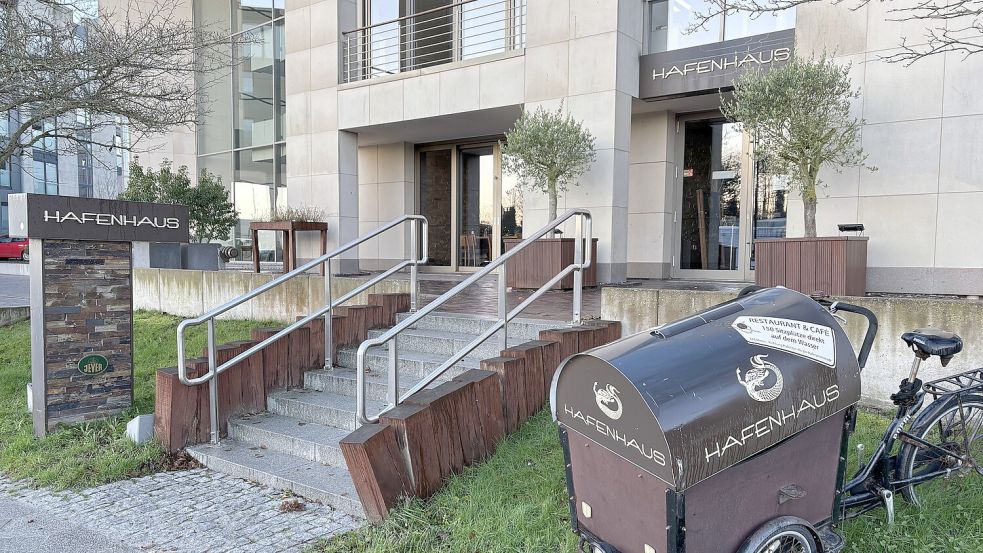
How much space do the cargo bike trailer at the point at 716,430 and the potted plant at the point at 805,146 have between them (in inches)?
165

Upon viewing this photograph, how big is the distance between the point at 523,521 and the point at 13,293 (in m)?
14.7

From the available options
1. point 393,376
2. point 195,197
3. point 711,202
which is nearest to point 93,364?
point 393,376

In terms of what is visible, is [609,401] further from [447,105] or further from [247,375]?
[447,105]

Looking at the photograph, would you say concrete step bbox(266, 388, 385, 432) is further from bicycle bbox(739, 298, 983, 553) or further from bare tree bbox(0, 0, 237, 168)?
bare tree bbox(0, 0, 237, 168)

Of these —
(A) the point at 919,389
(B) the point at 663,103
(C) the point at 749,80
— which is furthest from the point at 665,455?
(B) the point at 663,103

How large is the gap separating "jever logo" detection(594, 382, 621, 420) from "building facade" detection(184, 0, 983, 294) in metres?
6.75

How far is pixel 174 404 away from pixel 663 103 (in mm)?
8094

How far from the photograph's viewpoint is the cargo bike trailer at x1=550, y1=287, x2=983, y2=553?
Answer: 1.92m

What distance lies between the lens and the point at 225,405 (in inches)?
187

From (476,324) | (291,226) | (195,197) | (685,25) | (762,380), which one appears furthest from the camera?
(195,197)

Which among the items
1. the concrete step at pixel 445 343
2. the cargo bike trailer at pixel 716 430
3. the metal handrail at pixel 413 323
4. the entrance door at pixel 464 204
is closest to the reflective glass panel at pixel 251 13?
the entrance door at pixel 464 204

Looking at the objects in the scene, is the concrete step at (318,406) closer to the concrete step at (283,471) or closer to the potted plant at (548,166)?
the concrete step at (283,471)

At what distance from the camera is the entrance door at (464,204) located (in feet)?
41.5

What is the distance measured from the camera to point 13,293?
13297mm
